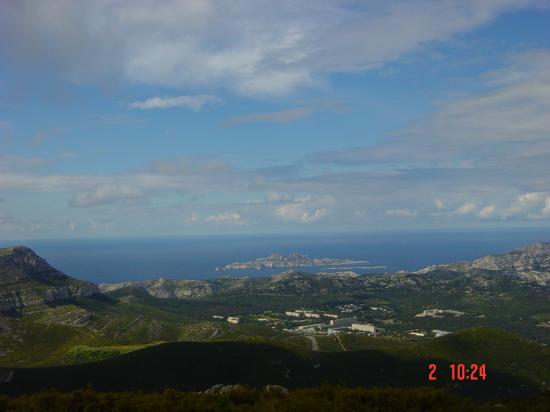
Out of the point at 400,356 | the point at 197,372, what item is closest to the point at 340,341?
the point at 400,356

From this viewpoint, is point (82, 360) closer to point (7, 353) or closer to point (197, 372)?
point (7, 353)

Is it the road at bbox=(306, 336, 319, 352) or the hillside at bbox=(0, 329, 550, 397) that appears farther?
the road at bbox=(306, 336, 319, 352)

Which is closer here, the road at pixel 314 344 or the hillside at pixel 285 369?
the hillside at pixel 285 369
